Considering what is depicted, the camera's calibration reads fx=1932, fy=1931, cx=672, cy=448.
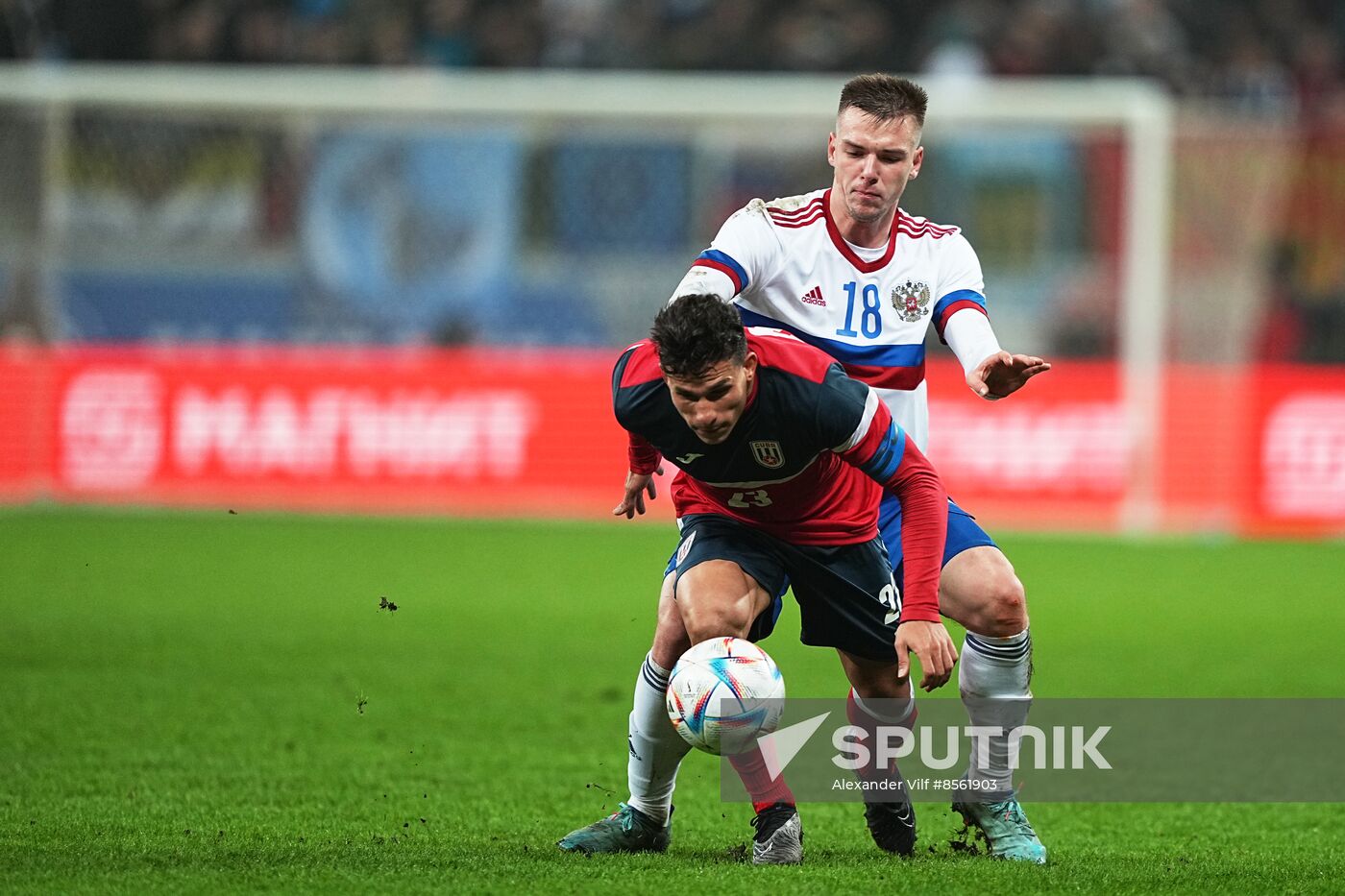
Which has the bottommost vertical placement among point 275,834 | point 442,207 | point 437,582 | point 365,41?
point 437,582

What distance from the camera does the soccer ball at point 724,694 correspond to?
4.95 metres

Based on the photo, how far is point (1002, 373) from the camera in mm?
5168

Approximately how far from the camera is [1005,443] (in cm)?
1588

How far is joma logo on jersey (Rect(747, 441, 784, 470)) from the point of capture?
506cm

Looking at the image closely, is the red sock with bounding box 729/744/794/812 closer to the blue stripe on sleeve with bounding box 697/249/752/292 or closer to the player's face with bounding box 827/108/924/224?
the blue stripe on sleeve with bounding box 697/249/752/292

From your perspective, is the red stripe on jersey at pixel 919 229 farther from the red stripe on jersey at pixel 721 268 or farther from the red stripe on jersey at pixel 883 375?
the red stripe on jersey at pixel 721 268

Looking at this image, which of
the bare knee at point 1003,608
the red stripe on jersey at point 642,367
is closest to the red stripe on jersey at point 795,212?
the red stripe on jersey at point 642,367

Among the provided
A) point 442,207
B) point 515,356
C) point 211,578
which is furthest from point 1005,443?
point 211,578

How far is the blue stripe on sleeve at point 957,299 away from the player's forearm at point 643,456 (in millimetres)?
964

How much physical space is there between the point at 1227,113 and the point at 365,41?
27.7 feet

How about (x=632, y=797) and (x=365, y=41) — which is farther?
(x=365, y=41)

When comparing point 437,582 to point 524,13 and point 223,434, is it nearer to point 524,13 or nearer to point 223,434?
point 223,434

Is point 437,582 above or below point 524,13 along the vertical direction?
below

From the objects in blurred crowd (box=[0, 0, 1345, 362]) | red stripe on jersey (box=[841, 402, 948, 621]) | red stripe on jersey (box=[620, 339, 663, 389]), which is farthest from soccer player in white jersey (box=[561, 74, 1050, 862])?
blurred crowd (box=[0, 0, 1345, 362])
